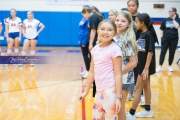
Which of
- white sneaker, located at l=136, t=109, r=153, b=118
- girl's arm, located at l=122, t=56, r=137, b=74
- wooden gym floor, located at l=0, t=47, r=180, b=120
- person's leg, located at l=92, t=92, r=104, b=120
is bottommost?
wooden gym floor, located at l=0, t=47, r=180, b=120

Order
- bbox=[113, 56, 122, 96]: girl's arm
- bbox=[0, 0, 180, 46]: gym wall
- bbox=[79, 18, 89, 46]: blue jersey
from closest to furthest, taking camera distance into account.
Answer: bbox=[113, 56, 122, 96]: girl's arm < bbox=[79, 18, 89, 46]: blue jersey < bbox=[0, 0, 180, 46]: gym wall

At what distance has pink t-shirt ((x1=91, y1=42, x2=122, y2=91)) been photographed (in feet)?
8.39

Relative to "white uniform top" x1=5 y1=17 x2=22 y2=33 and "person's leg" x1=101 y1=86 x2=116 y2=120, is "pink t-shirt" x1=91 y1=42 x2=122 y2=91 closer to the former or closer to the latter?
"person's leg" x1=101 y1=86 x2=116 y2=120

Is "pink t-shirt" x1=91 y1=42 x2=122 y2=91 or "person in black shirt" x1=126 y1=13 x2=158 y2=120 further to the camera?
"person in black shirt" x1=126 y1=13 x2=158 y2=120

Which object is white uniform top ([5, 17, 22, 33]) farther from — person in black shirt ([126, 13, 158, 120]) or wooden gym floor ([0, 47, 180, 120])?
person in black shirt ([126, 13, 158, 120])

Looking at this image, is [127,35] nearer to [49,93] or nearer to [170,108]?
[170,108]

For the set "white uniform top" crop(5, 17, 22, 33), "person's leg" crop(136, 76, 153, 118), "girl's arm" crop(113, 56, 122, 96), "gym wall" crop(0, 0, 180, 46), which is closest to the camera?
"girl's arm" crop(113, 56, 122, 96)

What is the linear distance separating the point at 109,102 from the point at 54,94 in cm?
302

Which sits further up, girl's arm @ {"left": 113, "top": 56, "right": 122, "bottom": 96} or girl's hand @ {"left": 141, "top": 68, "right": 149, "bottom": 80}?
girl's arm @ {"left": 113, "top": 56, "right": 122, "bottom": 96}

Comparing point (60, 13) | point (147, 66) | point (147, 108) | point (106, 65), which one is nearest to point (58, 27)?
point (60, 13)

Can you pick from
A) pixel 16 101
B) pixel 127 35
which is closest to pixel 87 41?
pixel 16 101

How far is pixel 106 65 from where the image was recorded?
2582mm

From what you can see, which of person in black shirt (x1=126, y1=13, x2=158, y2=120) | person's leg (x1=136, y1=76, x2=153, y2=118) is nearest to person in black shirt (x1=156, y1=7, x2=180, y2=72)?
person's leg (x1=136, y1=76, x2=153, y2=118)

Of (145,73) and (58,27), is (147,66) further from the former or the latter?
(58,27)
